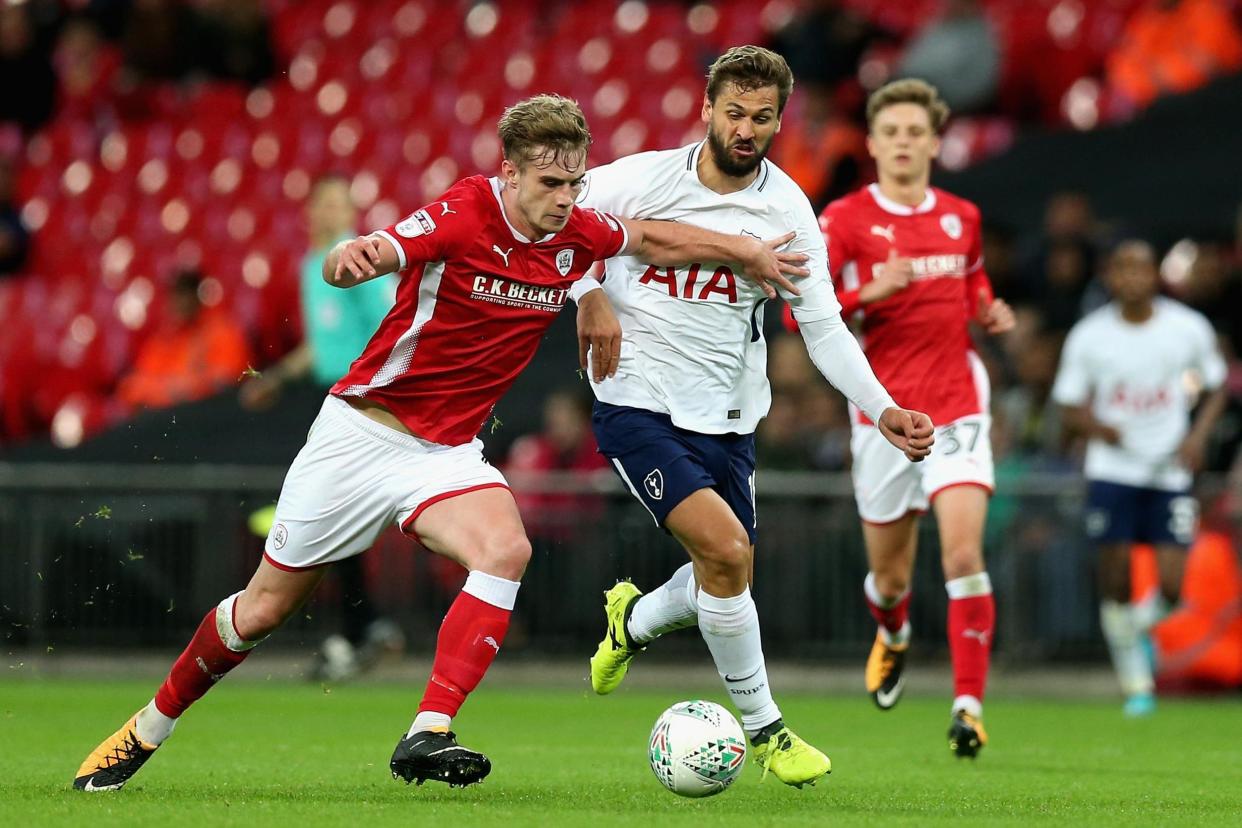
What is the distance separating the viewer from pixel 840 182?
14.1 m

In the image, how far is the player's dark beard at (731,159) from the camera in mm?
6766

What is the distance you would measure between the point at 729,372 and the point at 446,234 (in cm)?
130

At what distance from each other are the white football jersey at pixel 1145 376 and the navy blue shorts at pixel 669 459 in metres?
4.67

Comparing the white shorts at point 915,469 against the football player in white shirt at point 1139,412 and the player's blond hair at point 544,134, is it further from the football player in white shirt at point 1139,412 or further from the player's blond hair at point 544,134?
the player's blond hair at point 544,134

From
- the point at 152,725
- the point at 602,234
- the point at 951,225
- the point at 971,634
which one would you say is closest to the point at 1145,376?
the point at 951,225

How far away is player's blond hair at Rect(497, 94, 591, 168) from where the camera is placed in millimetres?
6141

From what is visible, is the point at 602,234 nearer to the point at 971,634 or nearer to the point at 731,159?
the point at 731,159

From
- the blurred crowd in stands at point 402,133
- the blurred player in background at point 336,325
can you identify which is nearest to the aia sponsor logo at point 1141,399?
the blurred crowd in stands at point 402,133

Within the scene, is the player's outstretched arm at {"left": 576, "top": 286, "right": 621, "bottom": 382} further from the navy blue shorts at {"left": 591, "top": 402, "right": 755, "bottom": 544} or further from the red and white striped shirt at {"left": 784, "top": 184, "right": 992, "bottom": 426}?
the red and white striped shirt at {"left": 784, "top": 184, "right": 992, "bottom": 426}

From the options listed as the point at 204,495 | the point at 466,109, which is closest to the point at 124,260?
the point at 466,109

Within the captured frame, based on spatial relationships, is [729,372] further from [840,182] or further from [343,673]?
[840,182]

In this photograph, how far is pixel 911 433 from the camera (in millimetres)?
6426

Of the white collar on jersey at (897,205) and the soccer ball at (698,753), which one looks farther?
the white collar on jersey at (897,205)

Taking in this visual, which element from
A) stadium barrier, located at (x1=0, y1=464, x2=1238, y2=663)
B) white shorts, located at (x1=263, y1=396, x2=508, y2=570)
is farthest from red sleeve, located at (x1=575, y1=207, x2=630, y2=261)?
stadium barrier, located at (x1=0, y1=464, x2=1238, y2=663)
